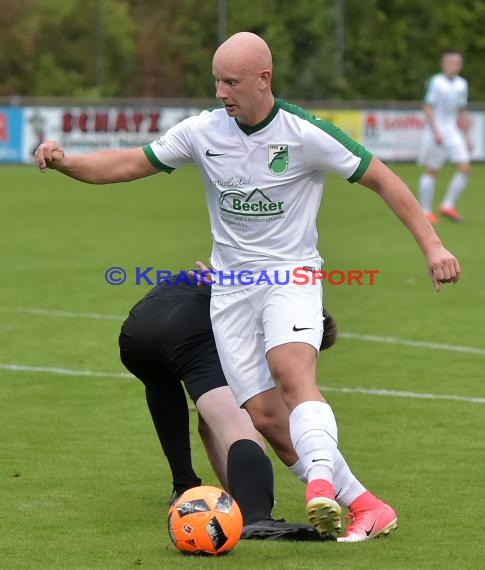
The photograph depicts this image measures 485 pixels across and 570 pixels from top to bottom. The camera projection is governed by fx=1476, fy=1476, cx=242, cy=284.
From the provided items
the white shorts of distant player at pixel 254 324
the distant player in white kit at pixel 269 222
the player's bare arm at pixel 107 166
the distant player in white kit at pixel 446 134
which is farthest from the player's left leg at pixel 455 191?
the white shorts of distant player at pixel 254 324

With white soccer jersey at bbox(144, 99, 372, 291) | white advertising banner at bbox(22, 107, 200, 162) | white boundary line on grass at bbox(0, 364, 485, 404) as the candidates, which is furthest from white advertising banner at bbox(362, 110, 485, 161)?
white soccer jersey at bbox(144, 99, 372, 291)

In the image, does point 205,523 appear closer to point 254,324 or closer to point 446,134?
point 254,324

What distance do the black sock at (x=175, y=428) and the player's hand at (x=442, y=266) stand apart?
150 centimetres

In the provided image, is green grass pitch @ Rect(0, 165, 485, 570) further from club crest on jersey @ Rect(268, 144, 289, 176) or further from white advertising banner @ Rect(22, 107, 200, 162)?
white advertising banner @ Rect(22, 107, 200, 162)

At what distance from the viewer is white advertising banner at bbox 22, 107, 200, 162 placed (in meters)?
37.5

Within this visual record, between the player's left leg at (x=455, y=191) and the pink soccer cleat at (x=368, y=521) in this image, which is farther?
the player's left leg at (x=455, y=191)

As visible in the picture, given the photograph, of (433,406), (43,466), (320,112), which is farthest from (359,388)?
(320,112)

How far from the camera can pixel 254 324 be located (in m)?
6.45

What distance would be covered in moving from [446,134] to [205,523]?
18.7 meters

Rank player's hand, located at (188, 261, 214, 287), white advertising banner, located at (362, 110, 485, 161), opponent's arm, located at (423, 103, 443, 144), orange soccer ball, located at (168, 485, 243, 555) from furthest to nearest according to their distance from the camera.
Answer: white advertising banner, located at (362, 110, 485, 161), opponent's arm, located at (423, 103, 443, 144), player's hand, located at (188, 261, 214, 287), orange soccer ball, located at (168, 485, 243, 555)

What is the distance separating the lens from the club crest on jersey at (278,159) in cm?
637

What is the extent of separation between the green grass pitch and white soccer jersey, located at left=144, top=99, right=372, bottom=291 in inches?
50.8

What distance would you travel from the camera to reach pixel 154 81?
217 ft

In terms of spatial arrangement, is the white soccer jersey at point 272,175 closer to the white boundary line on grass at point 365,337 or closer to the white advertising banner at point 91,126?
the white boundary line on grass at point 365,337
